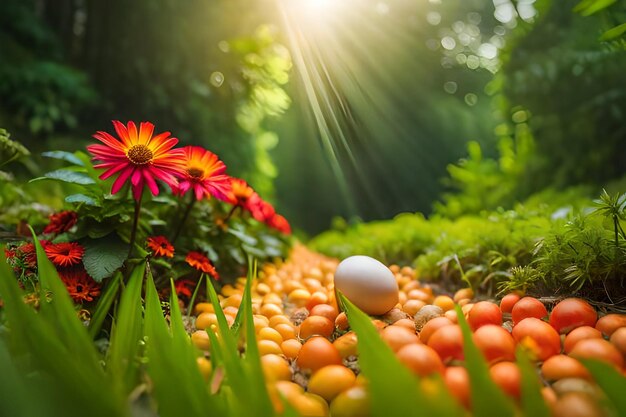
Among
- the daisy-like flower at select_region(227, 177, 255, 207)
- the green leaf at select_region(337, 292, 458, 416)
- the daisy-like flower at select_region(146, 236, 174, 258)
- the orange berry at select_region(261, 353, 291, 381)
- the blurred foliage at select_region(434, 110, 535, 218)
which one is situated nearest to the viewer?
the green leaf at select_region(337, 292, 458, 416)

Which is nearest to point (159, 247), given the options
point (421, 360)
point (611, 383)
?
point (421, 360)

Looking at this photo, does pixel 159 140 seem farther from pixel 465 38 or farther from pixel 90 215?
pixel 465 38

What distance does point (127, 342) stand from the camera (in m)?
0.77

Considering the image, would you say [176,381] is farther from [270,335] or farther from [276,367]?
[270,335]

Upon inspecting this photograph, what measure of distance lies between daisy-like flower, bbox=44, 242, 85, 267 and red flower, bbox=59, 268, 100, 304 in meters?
0.02

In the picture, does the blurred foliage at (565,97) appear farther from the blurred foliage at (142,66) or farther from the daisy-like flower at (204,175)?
the daisy-like flower at (204,175)

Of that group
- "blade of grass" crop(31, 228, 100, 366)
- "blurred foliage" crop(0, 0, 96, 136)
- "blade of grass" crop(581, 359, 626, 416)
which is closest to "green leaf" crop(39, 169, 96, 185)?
"blade of grass" crop(31, 228, 100, 366)

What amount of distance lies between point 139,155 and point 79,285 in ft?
1.07

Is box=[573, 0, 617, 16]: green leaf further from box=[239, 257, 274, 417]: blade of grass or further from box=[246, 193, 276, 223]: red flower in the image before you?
box=[246, 193, 276, 223]: red flower

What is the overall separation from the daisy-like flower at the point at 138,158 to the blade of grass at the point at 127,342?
0.21 metres

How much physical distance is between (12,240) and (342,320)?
892mm

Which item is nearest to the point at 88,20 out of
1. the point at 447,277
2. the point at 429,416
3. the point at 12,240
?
the point at 12,240

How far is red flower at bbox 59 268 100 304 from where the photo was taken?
95 cm

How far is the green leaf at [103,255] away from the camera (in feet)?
3.18
